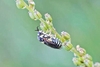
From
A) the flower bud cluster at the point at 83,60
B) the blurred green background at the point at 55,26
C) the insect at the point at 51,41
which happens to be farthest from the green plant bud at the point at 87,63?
the blurred green background at the point at 55,26

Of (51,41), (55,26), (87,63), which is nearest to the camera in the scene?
(87,63)

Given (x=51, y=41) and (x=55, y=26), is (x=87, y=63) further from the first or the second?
(x=55, y=26)

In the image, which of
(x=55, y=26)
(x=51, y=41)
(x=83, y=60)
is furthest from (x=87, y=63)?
(x=55, y=26)

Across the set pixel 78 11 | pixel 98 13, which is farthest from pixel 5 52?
pixel 98 13

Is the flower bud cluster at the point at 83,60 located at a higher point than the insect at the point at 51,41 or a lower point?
lower

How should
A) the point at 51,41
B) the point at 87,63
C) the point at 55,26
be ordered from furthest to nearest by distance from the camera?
the point at 55,26 < the point at 51,41 < the point at 87,63

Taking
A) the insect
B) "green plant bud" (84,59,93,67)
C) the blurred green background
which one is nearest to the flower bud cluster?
"green plant bud" (84,59,93,67)

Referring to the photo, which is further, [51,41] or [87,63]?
[51,41]

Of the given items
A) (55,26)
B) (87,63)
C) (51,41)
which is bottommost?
(87,63)

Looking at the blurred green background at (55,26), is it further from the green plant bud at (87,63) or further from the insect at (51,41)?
the green plant bud at (87,63)

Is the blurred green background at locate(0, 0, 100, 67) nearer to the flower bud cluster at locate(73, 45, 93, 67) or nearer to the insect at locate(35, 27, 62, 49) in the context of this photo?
the insect at locate(35, 27, 62, 49)
